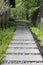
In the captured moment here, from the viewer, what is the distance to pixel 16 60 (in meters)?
7.02

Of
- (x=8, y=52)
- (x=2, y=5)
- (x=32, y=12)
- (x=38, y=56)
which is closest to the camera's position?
(x=38, y=56)

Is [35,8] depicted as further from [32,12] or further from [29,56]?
[29,56]

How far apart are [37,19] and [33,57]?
13198 mm

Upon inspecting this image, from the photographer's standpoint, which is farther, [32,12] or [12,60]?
[32,12]

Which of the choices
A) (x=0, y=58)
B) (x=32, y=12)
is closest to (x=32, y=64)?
(x=0, y=58)

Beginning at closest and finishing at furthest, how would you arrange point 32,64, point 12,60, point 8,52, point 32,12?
point 32,64, point 12,60, point 8,52, point 32,12

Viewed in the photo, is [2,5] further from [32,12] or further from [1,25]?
[32,12]

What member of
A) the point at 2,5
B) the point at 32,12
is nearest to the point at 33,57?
the point at 2,5

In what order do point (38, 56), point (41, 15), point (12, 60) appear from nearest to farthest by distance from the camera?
point (12, 60), point (38, 56), point (41, 15)

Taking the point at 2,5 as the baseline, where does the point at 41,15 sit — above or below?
below

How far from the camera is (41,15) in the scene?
18531 millimetres

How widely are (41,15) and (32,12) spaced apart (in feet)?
5.47

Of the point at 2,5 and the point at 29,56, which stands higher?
the point at 2,5

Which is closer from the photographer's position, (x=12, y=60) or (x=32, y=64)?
(x=32, y=64)
